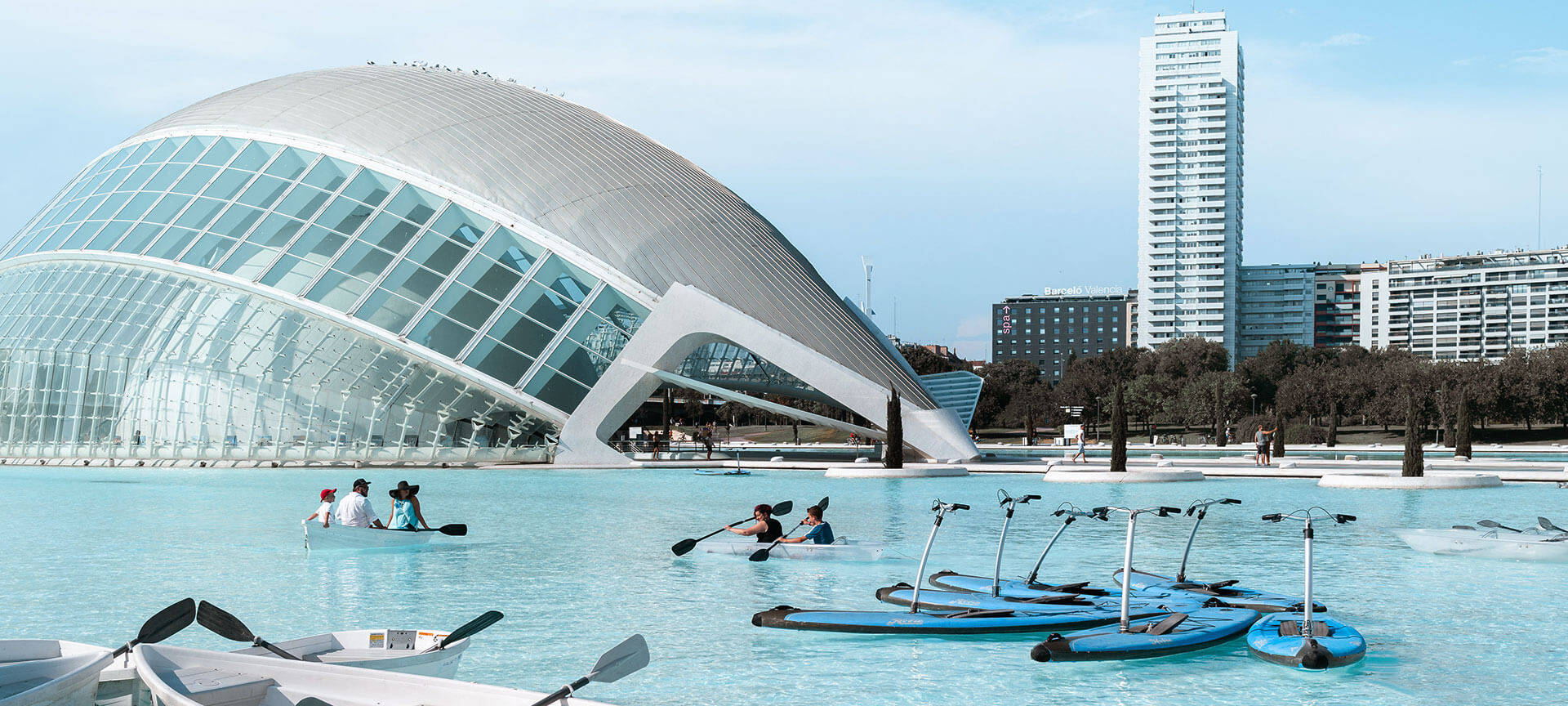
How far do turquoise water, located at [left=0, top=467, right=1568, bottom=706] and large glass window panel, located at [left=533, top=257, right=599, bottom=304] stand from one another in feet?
38.1

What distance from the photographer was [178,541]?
22.3 metres

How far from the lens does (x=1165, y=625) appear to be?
13.6 m

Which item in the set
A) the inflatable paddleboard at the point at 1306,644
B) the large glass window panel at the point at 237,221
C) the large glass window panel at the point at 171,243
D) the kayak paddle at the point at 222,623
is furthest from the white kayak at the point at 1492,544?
the large glass window panel at the point at 171,243

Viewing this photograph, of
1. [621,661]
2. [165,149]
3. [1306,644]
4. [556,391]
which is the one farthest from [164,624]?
[165,149]

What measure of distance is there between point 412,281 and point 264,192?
293 inches

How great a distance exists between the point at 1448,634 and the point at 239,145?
45.1 metres

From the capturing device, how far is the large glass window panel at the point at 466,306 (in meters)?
43.1

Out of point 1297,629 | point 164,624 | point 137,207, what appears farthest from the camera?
point 137,207

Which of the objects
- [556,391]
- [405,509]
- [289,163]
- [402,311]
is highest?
[289,163]

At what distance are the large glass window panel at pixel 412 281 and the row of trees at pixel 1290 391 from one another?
31296 mm

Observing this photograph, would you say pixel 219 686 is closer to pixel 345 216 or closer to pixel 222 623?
pixel 222 623

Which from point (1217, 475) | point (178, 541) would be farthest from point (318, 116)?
point (1217, 475)

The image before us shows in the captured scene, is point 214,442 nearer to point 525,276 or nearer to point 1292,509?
point 525,276

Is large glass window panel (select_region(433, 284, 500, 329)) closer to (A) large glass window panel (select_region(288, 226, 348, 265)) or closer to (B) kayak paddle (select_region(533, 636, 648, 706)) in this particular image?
(A) large glass window panel (select_region(288, 226, 348, 265))
